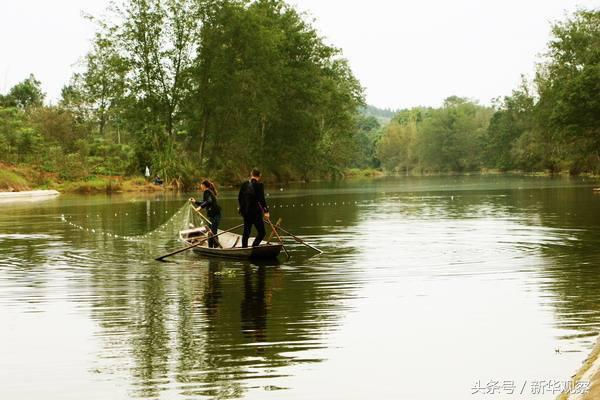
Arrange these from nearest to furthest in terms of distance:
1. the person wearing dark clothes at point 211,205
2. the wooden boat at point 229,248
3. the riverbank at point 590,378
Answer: the riverbank at point 590,378 < the wooden boat at point 229,248 < the person wearing dark clothes at point 211,205

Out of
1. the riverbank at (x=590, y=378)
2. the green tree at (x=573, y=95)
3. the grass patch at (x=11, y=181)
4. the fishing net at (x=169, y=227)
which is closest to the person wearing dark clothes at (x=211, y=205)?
the fishing net at (x=169, y=227)

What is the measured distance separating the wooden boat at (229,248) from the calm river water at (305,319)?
0.31m

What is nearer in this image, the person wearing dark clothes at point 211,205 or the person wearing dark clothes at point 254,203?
the person wearing dark clothes at point 254,203

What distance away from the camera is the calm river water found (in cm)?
973

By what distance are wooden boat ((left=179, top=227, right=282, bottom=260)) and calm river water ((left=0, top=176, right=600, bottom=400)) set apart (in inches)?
12.1

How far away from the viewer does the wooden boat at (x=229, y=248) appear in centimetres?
2223

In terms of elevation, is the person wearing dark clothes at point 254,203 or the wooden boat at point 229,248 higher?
the person wearing dark clothes at point 254,203

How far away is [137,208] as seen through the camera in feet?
171

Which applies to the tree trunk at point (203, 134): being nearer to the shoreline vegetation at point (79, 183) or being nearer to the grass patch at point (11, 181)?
the shoreline vegetation at point (79, 183)

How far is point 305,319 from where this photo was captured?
44.4 ft

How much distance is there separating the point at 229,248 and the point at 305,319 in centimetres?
968

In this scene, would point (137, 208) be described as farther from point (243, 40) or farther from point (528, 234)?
point (243, 40)

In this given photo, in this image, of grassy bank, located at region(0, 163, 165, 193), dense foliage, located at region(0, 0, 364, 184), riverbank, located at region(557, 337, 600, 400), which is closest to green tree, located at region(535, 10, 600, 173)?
dense foliage, located at region(0, 0, 364, 184)

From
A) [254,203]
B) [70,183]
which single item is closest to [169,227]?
[254,203]
